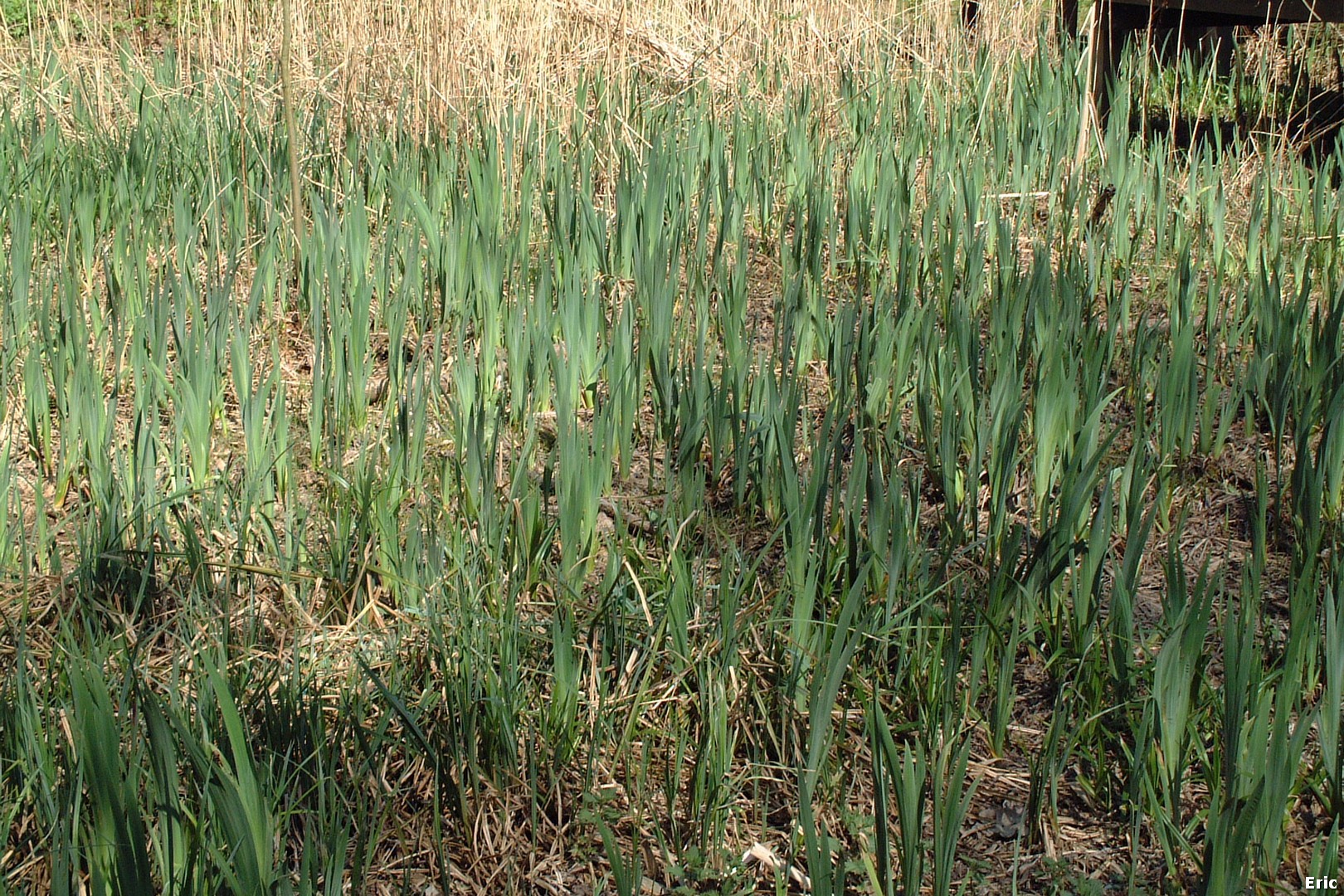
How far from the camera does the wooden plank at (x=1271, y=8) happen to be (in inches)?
147

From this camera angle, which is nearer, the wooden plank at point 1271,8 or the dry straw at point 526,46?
the wooden plank at point 1271,8

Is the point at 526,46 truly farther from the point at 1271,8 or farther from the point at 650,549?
the point at 650,549

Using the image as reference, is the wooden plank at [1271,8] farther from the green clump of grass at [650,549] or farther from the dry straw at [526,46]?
the dry straw at [526,46]

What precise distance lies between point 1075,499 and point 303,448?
1.42 m

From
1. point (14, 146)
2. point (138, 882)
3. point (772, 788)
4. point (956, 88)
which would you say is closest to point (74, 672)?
point (138, 882)

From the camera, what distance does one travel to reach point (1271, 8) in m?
4.02

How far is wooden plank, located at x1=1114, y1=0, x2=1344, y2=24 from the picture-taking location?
372 cm

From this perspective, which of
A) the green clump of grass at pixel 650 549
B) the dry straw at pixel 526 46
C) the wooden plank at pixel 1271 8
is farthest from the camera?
the dry straw at pixel 526 46

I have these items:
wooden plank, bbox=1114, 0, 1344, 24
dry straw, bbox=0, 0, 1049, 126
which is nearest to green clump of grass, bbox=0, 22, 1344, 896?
wooden plank, bbox=1114, 0, 1344, 24

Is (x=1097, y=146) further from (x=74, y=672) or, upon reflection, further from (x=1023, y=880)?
(x=74, y=672)

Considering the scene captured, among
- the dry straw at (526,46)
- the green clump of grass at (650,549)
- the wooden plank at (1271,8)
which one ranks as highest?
the wooden plank at (1271,8)

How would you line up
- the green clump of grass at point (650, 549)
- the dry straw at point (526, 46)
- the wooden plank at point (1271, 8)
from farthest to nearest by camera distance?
the dry straw at point (526, 46)
the wooden plank at point (1271, 8)
the green clump of grass at point (650, 549)

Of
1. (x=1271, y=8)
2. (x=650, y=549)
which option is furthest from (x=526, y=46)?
(x=650, y=549)

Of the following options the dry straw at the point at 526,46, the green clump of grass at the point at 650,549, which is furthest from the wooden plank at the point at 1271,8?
the dry straw at the point at 526,46
